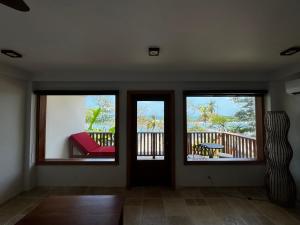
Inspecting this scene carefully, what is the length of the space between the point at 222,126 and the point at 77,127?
4.21 metres

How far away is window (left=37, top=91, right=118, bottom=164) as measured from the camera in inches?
174

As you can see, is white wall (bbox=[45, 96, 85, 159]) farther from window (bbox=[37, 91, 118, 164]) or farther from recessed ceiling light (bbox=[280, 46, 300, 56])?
recessed ceiling light (bbox=[280, 46, 300, 56])

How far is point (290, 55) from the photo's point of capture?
3.05 meters

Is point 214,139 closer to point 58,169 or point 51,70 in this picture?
point 58,169

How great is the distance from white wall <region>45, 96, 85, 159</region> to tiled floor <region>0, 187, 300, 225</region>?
4.62 ft

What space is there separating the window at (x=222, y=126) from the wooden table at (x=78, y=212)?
243 cm

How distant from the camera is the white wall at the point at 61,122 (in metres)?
5.19

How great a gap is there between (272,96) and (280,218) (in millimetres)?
2347

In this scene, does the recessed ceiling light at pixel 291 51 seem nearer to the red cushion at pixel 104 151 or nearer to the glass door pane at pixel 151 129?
the glass door pane at pixel 151 129

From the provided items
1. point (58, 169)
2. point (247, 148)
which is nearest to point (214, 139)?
point (247, 148)

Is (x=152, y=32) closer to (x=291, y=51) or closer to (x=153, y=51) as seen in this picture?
(x=153, y=51)

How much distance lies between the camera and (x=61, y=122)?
228 inches

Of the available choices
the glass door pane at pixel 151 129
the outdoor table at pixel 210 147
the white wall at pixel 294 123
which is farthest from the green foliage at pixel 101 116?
the white wall at pixel 294 123

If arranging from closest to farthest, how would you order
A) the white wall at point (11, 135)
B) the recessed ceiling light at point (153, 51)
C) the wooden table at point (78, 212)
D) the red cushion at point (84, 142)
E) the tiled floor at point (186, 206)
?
the wooden table at point (78, 212) → the recessed ceiling light at point (153, 51) → the tiled floor at point (186, 206) → the white wall at point (11, 135) → the red cushion at point (84, 142)
